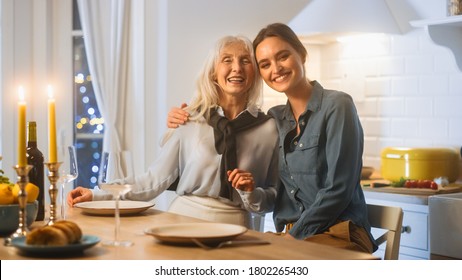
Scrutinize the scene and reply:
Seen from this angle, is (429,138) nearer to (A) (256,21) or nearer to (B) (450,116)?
(B) (450,116)

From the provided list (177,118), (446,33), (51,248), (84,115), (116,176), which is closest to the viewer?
(51,248)

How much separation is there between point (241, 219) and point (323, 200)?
0.36 m

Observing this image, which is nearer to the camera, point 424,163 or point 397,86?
point 424,163

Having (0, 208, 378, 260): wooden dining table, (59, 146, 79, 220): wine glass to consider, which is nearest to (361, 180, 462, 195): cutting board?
(0, 208, 378, 260): wooden dining table

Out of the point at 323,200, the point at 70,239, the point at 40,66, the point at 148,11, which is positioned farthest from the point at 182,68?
the point at 70,239

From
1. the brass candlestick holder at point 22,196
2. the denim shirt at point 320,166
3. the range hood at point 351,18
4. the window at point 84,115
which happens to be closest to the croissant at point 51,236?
the brass candlestick holder at point 22,196

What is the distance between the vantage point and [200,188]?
9.41 ft

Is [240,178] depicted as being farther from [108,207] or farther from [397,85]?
[397,85]

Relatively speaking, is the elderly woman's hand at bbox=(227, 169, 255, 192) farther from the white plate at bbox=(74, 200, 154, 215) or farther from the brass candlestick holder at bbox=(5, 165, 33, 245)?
the brass candlestick holder at bbox=(5, 165, 33, 245)

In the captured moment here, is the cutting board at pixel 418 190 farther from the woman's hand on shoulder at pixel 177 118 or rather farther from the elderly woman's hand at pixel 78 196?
the elderly woman's hand at pixel 78 196

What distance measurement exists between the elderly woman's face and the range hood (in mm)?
1149

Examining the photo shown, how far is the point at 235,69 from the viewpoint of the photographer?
2922 millimetres

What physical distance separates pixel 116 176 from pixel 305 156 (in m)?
0.74

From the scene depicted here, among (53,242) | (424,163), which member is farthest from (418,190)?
(53,242)
